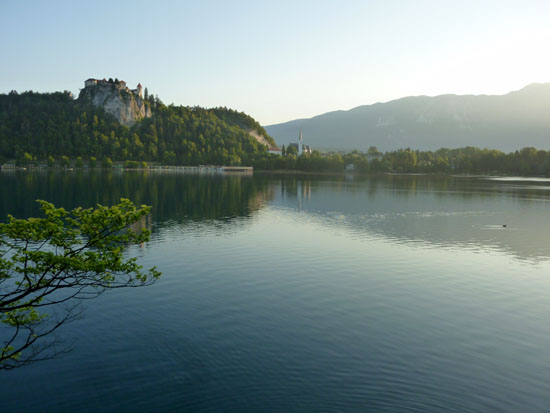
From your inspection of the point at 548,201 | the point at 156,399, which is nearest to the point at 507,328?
the point at 156,399

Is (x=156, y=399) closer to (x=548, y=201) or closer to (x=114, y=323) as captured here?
(x=114, y=323)

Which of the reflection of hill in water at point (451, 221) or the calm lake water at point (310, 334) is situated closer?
the calm lake water at point (310, 334)

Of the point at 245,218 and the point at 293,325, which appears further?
the point at 245,218

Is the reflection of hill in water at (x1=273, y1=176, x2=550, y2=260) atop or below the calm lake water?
atop

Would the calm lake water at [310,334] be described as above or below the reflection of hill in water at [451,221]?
below

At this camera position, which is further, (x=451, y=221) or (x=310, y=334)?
(x=451, y=221)

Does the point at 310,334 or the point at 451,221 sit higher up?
the point at 451,221

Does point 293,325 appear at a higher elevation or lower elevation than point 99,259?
lower

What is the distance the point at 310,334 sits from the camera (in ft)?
72.6

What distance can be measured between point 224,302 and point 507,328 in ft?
56.4

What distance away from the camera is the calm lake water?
16.3 meters

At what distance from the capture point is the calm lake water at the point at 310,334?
643 inches

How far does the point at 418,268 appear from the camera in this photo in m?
36.9

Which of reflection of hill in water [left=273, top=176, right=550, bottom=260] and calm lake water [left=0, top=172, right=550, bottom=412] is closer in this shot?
calm lake water [left=0, top=172, right=550, bottom=412]
